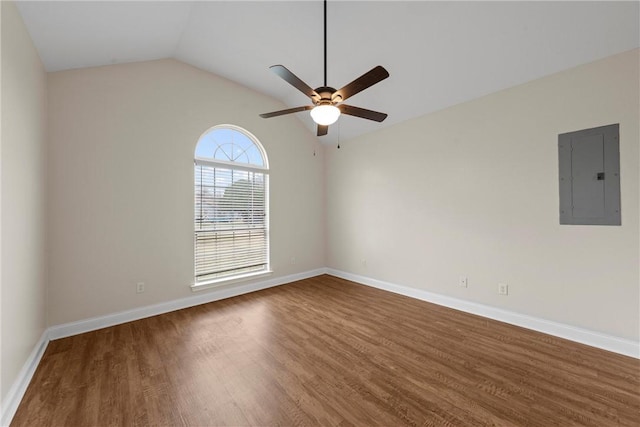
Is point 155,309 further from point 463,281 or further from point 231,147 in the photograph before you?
point 463,281

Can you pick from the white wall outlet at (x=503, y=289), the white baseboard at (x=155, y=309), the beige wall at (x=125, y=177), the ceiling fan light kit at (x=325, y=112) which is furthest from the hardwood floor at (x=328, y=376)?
the ceiling fan light kit at (x=325, y=112)

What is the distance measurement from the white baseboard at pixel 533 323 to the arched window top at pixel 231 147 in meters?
3.12

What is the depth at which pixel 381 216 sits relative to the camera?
14.4 ft

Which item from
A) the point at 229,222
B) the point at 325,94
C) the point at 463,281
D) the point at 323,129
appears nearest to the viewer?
the point at 325,94

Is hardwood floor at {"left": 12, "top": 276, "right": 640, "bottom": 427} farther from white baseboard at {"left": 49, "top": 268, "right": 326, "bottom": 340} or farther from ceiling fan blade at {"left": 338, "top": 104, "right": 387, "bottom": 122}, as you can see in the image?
ceiling fan blade at {"left": 338, "top": 104, "right": 387, "bottom": 122}

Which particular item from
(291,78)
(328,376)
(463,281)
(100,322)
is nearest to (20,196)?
(100,322)

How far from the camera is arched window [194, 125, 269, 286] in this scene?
3.82 m

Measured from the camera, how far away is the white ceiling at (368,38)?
2.21 m

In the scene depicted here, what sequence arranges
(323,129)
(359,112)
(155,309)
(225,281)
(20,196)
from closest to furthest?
(20,196), (359,112), (323,129), (155,309), (225,281)

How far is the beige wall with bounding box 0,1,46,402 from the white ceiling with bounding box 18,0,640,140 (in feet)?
1.07

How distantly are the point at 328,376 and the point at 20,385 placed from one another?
227 centimetres

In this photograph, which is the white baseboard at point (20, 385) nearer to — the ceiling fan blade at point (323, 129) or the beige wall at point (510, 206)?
the ceiling fan blade at point (323, 129)

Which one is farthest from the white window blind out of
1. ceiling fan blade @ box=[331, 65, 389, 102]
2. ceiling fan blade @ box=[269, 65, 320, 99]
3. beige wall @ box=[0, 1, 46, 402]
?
ceiling fan blade @ box=[331, 65, 389, 102]

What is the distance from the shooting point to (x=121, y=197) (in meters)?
3.09
